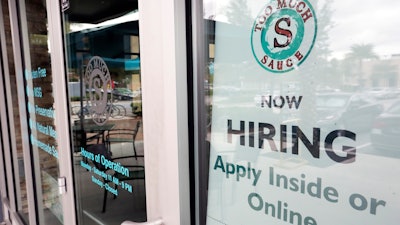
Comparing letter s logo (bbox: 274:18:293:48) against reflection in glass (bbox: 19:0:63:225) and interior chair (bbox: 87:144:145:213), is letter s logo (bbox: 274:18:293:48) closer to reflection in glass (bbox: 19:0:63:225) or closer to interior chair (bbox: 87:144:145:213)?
interior chair (bbox: 87:144:145:213)

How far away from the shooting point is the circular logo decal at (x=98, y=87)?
1.30 metres

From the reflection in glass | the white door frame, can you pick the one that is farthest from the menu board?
the reflection in glass

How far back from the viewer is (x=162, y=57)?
3.07 feet

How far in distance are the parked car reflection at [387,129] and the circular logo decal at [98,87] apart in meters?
1.01

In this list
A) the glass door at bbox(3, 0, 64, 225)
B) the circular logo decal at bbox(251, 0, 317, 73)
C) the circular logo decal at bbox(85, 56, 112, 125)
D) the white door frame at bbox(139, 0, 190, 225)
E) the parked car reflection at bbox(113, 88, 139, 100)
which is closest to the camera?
the circular logo decal at bbox(251, 0, 317, 73)

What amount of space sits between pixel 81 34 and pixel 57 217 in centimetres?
145

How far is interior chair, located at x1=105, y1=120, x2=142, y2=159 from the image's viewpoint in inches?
46.1

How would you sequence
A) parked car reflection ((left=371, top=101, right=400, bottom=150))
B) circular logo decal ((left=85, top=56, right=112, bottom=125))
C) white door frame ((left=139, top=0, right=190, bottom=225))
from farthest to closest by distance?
1. circular logo decal ((left=85, top=56, right=112, bottom=125))
2. white door frame ((left=139, top=0, right=190, bottom=225))
3. parked car reflection ((left=371, top=101, right=400, bottom=150))

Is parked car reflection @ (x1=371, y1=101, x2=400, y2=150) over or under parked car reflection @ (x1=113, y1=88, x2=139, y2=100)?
under

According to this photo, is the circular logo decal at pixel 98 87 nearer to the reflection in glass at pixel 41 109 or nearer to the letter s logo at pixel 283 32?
the reflection in glass at pixel 41 109

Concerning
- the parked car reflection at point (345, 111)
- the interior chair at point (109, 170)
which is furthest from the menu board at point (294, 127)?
the interior chair at point (109, 170)

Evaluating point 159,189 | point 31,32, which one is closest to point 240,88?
point 159,189

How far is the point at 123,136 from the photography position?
4.16ft

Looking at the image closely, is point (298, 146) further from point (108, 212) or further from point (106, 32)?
point (108, 212)
